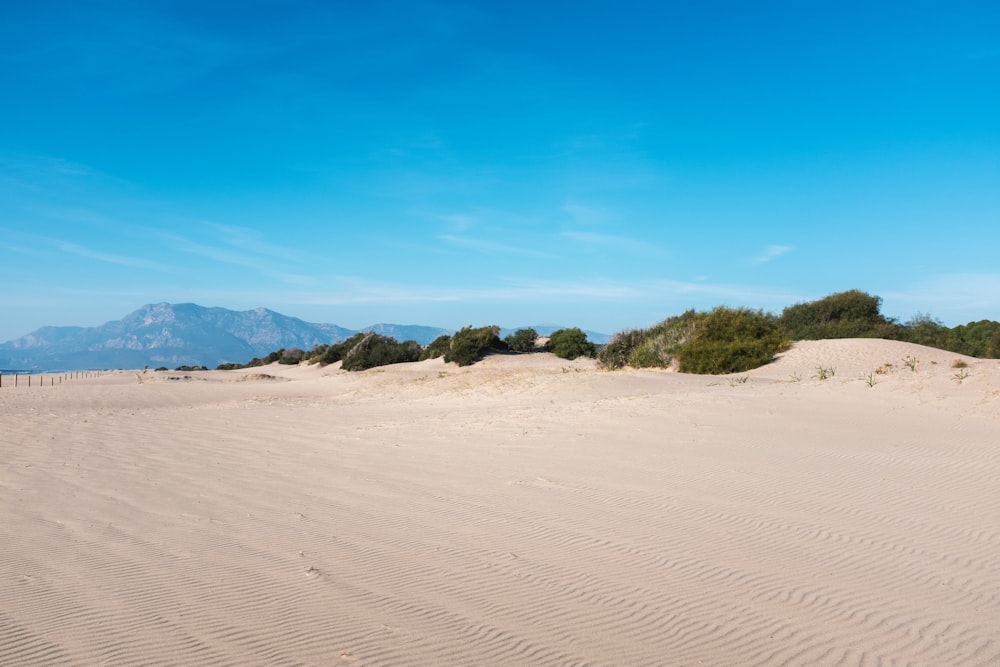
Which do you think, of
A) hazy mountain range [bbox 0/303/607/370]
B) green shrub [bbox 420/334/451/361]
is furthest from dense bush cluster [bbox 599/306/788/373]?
hazy mountain range [bbox 0/303/607/370]

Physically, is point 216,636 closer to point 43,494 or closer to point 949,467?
point 43,494

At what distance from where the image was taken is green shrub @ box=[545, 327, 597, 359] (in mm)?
37062

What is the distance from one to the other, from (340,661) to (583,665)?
4.11 feet

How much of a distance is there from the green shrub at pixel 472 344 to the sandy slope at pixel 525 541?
21.3 meters

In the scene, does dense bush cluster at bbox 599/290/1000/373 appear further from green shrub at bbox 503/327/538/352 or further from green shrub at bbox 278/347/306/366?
green shrub at bbox 278/347/306/366

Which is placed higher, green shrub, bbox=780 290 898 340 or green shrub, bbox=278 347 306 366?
green shrub, bbox=780 290 898 340

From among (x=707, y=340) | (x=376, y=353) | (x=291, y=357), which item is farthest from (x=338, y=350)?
(x=707, y=340)

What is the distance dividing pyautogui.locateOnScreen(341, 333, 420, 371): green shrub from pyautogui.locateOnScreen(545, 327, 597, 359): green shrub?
27.1 feet

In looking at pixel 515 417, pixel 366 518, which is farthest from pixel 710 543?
pixel 515 417

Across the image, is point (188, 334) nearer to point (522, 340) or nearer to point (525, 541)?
point (522, 340)

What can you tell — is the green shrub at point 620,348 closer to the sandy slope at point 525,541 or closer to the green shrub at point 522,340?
the green shrub at point 522,340

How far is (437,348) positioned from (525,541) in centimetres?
3425

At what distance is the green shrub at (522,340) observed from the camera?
39594 mm

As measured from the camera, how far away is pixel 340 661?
353 centimetres
